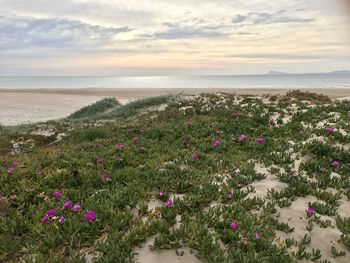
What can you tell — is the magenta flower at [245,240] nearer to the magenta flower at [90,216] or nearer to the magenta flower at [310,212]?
the magenta flower at [310,212]

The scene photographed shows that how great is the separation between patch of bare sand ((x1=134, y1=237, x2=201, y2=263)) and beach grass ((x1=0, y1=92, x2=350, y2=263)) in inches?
1.1

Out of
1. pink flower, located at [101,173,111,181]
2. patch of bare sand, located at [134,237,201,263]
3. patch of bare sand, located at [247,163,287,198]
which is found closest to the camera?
patch of bare sand, located at [134,237,201,263]

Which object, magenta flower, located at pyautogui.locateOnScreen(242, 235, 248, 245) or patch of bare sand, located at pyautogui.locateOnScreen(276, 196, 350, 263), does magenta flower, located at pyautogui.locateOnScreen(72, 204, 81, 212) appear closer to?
magenta flower, located at pyautogui.locateOnScreen(242, 235, 248, 245)

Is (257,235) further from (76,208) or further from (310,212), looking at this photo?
(76,208)

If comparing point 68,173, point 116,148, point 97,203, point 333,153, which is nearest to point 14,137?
point 116,148

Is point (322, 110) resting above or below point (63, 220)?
above

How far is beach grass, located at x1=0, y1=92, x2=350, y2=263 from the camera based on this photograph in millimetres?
4621

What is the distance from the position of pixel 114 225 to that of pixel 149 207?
3.35ft

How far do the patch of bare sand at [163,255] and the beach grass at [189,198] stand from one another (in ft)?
0.09

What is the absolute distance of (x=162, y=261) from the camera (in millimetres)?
4363

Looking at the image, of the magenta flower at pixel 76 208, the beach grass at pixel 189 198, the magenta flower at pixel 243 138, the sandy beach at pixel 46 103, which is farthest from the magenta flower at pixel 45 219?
the sandy beach at pixel 46 103

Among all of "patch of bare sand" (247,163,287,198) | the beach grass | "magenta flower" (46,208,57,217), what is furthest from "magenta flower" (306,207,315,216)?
"magenta flower" (46,208,57,217)

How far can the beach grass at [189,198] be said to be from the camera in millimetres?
4621

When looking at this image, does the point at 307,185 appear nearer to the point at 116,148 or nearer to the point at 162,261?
the point at 162,261
